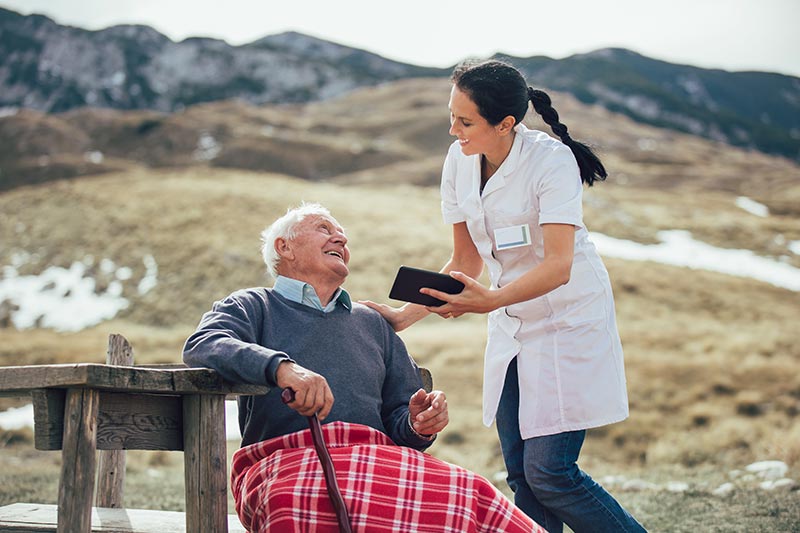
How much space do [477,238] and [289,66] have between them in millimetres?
164322

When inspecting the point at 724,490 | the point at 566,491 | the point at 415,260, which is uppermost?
the point at 566,491

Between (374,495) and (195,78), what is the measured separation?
167 metres

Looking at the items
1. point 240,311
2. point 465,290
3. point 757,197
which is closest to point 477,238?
point 465,290

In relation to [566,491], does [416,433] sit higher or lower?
higher

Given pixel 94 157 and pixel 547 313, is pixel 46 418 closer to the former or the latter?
pixel 547 313

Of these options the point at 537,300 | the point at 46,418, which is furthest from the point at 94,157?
the point at 46,418

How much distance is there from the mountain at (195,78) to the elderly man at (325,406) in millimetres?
142016

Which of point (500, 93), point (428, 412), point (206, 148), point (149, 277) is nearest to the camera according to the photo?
point (428, 412)

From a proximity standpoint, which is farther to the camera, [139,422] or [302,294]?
[302,294]

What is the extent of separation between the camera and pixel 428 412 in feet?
10.7

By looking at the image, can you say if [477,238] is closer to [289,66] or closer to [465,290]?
[465,290]

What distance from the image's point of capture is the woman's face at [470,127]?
3.55 metres

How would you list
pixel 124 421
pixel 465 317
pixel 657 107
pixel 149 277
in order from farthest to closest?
pixel 657 107
pixel 149 277
pixel 465 317
pixel 124 421

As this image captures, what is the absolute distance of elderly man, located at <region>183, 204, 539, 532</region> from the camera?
9.12 ft
